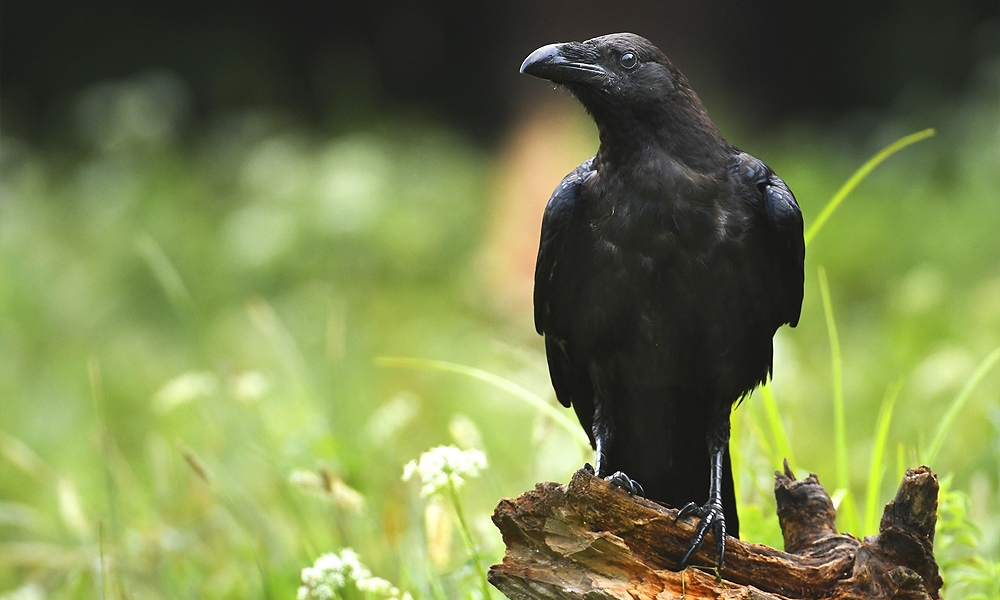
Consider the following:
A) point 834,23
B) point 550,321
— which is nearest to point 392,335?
point 550,321

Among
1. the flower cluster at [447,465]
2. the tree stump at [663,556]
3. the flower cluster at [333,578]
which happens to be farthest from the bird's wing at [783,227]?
the flower cluster at [333,578]

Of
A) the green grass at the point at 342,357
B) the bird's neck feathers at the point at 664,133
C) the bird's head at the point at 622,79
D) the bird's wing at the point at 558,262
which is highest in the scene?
the bird's head at the point at 622,79

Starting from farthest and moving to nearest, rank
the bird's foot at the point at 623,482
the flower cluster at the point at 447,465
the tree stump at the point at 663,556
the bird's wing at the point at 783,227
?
the bird's wing at the point at 783,227 < the bird's foot at the point at 623,482 < the flower cluster at the point at 447,465 < the tree stump at the point at 663,556

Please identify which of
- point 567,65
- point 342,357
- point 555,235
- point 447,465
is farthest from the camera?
point 342,357

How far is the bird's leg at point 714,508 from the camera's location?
2.44 meters

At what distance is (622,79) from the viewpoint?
2.71 m

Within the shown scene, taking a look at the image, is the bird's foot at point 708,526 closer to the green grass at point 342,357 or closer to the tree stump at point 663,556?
the tree stump at point 663,556

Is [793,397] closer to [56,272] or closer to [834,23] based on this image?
[56,272]

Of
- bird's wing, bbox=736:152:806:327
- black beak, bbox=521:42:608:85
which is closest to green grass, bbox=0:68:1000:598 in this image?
bird's wing, bbox=736:152:806:327

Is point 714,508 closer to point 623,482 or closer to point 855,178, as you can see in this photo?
point 623,482

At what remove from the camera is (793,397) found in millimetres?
4223

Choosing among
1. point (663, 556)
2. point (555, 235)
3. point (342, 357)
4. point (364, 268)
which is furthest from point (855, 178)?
point (364, 268)

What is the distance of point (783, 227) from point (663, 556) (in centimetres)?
84

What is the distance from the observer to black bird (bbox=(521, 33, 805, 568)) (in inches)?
103
